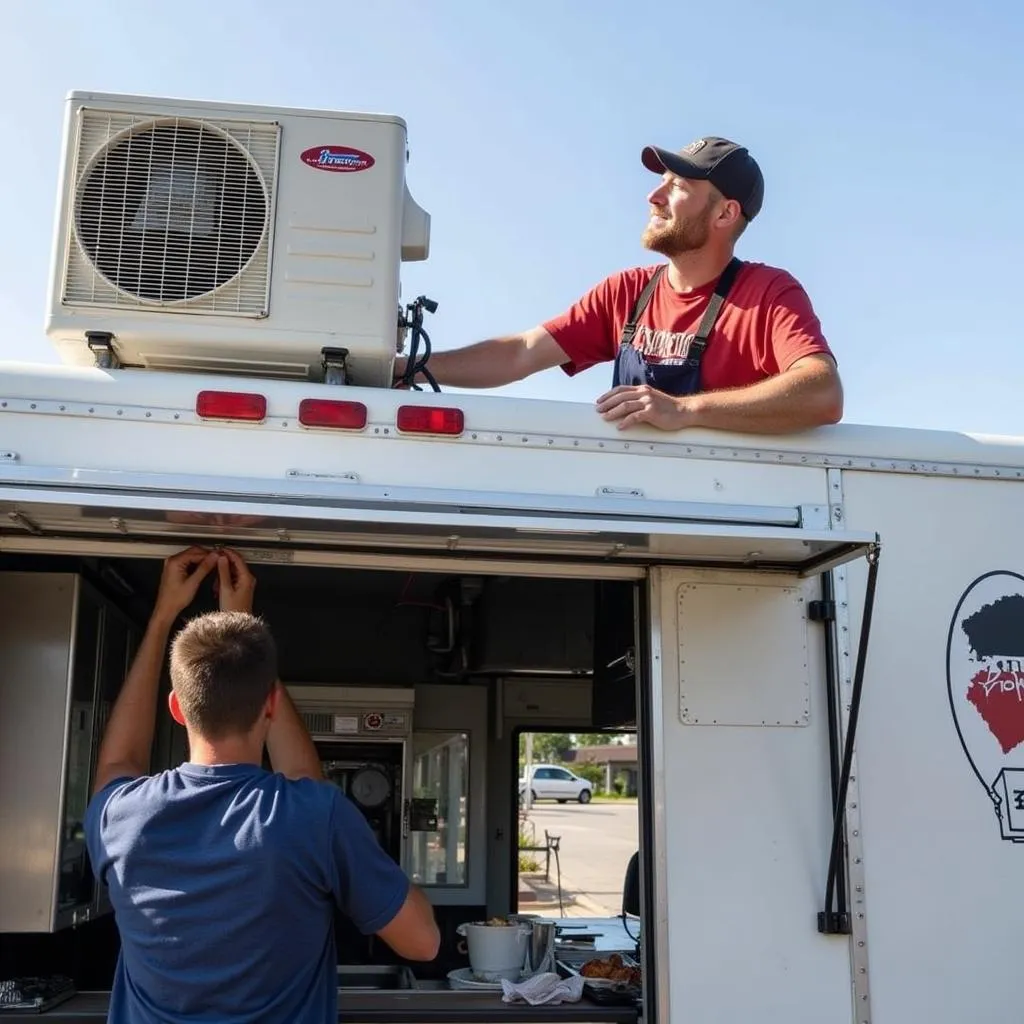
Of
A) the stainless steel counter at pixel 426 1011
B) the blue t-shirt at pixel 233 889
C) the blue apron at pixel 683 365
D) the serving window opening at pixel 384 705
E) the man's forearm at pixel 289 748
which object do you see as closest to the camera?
the blue t-shirt at pixel 233 889

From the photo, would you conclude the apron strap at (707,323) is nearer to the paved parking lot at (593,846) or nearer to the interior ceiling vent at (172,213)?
the interior ceiling vent at (172,213)

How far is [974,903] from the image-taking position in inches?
110

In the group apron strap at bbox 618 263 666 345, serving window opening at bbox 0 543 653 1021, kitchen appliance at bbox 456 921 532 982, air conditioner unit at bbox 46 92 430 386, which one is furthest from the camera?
apron strap at bbox 618 263 666 345

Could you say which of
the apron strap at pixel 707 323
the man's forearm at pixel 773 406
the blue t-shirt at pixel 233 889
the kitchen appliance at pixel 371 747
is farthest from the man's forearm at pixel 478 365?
the kitchen appliance at pixel 371 747

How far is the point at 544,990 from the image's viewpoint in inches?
126

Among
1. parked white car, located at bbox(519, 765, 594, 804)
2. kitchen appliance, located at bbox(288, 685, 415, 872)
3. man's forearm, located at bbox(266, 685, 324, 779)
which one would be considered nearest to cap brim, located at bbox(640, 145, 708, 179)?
man's forearm, located at bbox(266, 685, 324, 779)

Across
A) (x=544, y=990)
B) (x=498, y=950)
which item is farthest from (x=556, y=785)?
(x=544, y=990)

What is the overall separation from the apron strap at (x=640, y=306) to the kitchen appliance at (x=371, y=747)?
329cm

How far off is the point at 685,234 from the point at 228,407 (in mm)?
1548

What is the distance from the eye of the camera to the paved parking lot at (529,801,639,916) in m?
16.0

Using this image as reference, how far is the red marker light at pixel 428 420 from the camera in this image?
2793mm

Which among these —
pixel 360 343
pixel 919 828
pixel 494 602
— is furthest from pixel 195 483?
pixel 494 602

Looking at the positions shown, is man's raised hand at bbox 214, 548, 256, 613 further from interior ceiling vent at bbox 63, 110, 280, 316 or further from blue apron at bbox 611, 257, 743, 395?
blue apron at bbox 611, 257, 743, 395

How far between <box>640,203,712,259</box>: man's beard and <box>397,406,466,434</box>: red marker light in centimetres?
116
